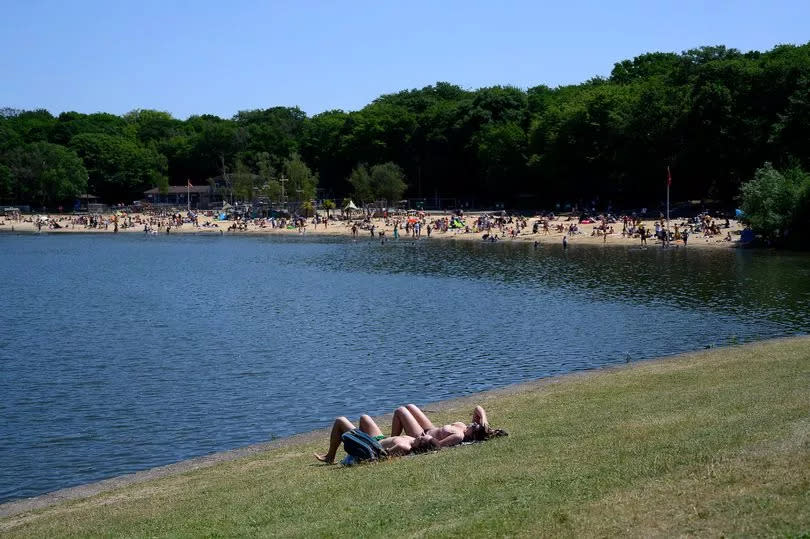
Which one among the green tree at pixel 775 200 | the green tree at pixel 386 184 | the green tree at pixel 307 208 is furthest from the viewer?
the green tree at pixel 307 208

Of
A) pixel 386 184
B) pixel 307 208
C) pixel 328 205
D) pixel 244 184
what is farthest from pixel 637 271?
pixel 244 184

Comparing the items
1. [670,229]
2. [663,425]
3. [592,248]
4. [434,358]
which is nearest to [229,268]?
[592,248]

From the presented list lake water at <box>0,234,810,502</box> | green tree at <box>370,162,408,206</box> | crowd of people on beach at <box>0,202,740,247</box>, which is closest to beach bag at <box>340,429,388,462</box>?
lake water at <box>0,234,810,502</box>

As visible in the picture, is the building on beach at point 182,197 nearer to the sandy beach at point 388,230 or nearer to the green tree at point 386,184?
the sandy beach at point 388,230

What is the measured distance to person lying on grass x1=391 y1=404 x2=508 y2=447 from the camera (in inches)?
522

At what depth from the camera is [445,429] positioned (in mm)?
13367

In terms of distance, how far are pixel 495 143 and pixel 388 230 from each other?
1898 cm

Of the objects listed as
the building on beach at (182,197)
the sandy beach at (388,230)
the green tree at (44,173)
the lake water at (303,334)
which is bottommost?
the lake water at (303,334)

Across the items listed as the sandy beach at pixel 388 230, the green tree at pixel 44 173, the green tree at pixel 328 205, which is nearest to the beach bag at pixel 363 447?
the sandy beach at pixel 388 230

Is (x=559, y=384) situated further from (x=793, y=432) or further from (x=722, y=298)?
(x=722, y=298)

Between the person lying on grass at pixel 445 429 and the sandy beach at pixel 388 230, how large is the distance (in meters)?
59.5

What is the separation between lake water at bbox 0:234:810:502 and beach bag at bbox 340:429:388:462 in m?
5.90

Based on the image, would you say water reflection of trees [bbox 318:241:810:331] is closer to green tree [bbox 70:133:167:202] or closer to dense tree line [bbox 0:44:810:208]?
dense tree line [bbox 0:44:810:208]

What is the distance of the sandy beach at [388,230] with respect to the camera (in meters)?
76.1
